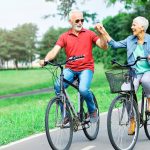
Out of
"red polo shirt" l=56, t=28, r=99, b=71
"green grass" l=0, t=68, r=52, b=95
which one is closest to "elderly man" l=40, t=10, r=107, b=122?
"red polo shirt" l=56, t=28, r=99, b=71

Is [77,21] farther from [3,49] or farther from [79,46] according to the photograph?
[3,49]

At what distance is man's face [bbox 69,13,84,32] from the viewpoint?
8.22 m

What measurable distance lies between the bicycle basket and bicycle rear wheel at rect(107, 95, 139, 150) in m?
0.12

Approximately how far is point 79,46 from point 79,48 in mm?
30

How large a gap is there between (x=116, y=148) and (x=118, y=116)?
1.48 feet

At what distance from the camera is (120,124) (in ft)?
25.2

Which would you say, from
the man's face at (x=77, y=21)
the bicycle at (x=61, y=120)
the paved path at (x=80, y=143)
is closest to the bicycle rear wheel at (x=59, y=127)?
the bicycle at (x=61, y=120)

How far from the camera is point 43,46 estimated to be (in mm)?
143125

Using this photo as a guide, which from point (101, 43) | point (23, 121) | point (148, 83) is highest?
point (101, 43)

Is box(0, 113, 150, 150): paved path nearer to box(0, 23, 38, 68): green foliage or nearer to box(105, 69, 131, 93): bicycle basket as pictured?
box(105, 69, 131, 93): bicycle basket

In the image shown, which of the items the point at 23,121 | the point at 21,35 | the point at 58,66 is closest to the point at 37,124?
the point at 23,121

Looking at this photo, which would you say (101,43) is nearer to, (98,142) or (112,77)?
(112,77)

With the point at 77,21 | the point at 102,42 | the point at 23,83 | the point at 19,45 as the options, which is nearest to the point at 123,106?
the point at 102,42

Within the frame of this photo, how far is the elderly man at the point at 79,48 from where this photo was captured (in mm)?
8203
